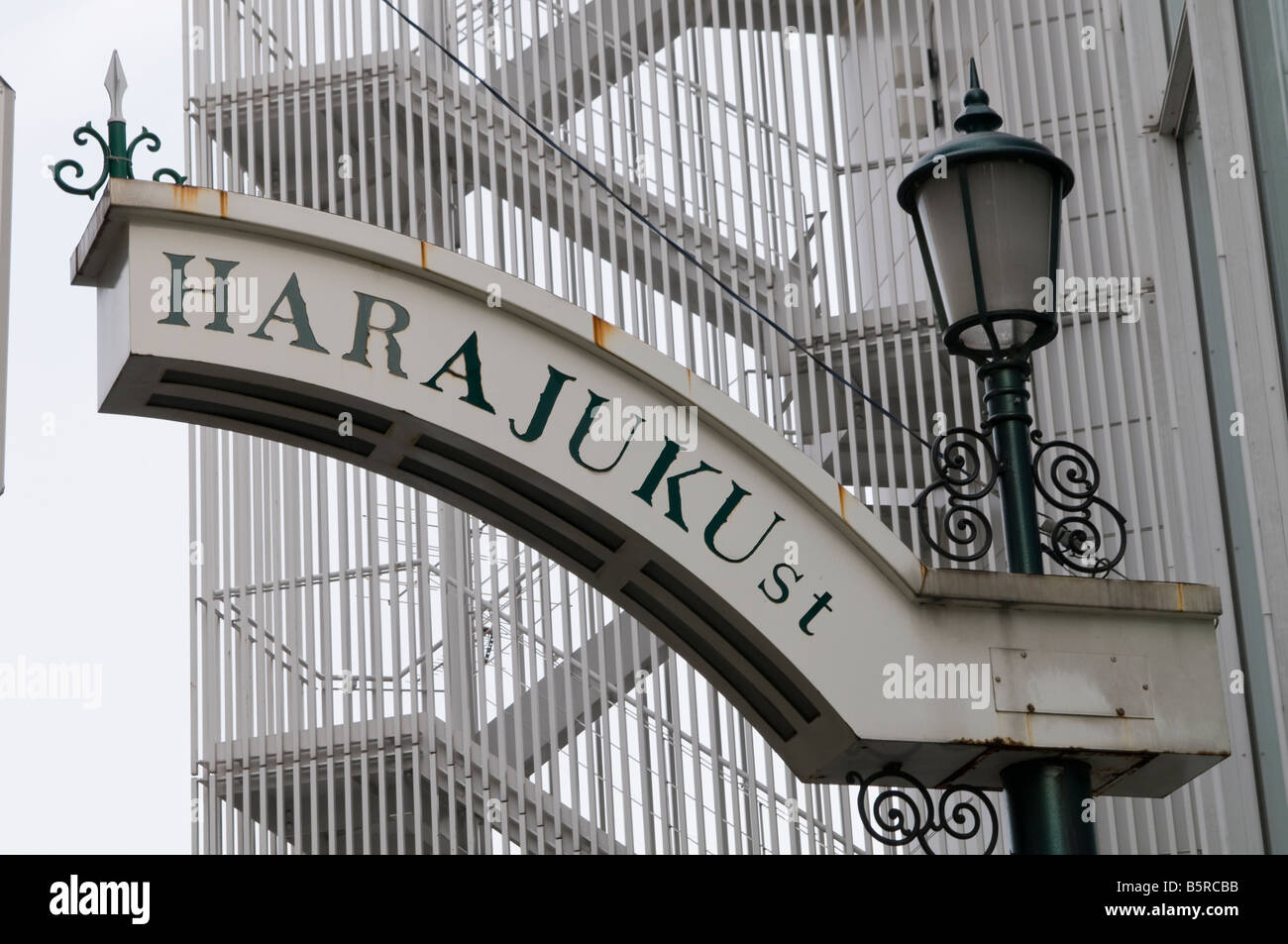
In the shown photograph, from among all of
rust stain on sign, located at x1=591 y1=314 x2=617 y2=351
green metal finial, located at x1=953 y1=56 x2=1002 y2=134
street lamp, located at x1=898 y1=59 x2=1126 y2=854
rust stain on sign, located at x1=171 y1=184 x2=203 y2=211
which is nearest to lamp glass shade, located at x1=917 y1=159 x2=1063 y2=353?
street lamp, located at x1=898 y1=59 x2=1126 y2=854

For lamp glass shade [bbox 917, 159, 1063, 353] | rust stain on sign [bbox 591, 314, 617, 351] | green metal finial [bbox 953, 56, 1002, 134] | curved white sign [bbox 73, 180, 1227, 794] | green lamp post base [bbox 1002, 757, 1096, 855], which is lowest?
green lamp post base [bbox 1002, 757, 1096, 855]

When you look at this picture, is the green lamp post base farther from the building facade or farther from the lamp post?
the building facade

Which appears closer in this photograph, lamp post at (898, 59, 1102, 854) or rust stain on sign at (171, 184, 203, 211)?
rust stain on sign at (171, 184, 203, 211)

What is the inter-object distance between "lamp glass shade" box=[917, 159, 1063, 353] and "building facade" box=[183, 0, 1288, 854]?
5335 mm

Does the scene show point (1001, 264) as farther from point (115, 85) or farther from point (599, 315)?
point (599, 315)

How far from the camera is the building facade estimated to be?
12.3m

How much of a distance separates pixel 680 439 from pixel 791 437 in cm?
675

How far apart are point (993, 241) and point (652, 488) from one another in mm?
1195

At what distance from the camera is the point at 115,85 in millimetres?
5703

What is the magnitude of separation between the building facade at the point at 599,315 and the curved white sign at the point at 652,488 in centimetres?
557

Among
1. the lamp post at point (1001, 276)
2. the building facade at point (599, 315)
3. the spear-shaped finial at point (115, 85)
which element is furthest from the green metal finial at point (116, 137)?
the building facade at point (599, 315)

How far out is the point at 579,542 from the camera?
5.96 m

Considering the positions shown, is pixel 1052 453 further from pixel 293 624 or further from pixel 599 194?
pixel 293 624
